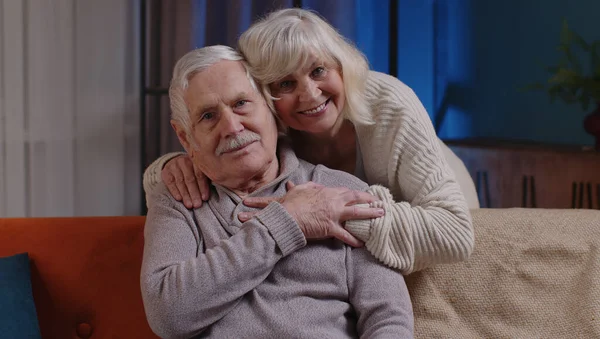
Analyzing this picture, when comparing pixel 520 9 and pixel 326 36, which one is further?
pixel 520 9

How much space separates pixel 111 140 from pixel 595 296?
2.64 m

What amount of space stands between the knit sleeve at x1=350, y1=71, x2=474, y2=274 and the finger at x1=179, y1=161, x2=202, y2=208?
39 cm

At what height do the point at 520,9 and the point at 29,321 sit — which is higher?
the point at 520,9

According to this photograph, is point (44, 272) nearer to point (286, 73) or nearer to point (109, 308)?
point (109, 308)

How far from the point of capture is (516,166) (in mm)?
3980

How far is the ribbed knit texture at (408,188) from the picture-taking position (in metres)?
1.58

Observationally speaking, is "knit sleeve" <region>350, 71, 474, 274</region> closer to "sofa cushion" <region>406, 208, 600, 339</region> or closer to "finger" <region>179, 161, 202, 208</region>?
"sofa cushion" <region>406, 208, 600, 339</region>

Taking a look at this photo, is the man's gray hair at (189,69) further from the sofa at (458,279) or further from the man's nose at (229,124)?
the sofa at (458,279)

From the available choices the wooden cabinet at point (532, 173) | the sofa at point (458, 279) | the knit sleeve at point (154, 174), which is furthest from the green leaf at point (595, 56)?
the knit sleeve at point (154, 174)

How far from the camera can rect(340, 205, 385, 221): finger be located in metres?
1.57

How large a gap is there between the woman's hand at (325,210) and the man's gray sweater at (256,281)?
0.03 metres

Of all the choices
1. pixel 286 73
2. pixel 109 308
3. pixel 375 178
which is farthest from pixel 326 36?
pixel 109 308

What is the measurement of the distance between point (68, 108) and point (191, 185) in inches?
81.3

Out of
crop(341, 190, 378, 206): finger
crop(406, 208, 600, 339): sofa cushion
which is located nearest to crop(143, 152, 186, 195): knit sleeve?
crop(341, 190, 378, 206): finger
